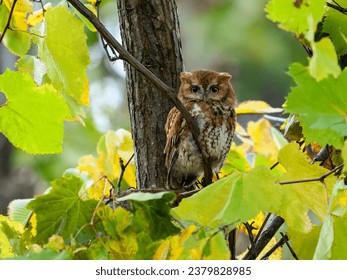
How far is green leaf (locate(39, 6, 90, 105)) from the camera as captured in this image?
725 millimetres

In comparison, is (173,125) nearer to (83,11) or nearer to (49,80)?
(49,80)

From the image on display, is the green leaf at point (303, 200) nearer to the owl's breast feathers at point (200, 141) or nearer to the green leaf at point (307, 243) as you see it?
the green leaf at point (307, 243)

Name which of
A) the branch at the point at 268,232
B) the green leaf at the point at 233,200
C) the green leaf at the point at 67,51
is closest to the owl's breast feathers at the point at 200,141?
the branch at the point at 268,232

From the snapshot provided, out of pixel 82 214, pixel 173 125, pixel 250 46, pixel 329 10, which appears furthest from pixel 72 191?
pixel 250 46

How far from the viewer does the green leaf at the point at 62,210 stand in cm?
61

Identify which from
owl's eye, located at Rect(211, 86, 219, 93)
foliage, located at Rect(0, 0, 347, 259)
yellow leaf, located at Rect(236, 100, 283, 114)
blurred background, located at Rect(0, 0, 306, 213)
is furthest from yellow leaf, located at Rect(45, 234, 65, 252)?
blurred background, located at Rect(0, 0, 306, 213)

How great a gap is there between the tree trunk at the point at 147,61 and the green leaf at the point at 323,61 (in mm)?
576

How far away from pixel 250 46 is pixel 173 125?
184 inches

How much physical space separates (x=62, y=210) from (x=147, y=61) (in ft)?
1.51

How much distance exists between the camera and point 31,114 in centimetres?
65

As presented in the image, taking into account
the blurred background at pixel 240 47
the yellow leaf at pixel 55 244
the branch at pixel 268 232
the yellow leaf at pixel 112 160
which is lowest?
the branch at pixel 268 232

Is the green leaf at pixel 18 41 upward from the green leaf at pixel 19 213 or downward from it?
upward

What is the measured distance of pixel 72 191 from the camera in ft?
2.04

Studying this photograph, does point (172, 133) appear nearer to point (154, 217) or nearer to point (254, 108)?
point (254, 108)
